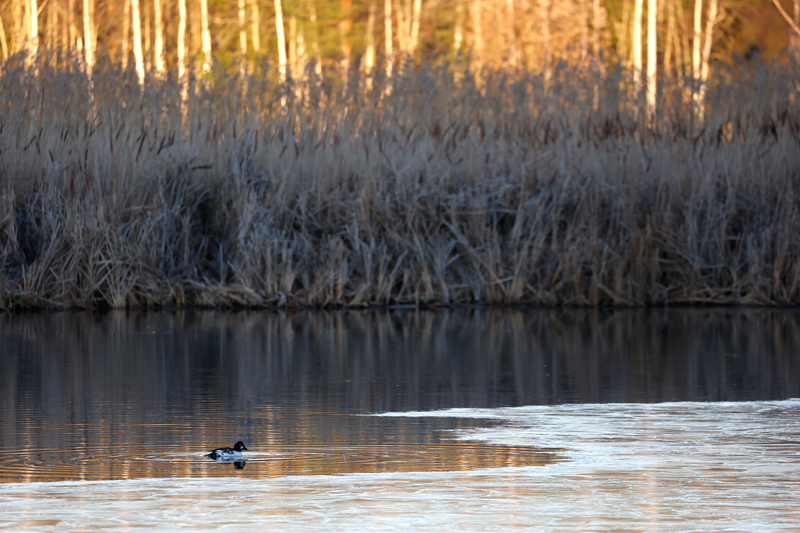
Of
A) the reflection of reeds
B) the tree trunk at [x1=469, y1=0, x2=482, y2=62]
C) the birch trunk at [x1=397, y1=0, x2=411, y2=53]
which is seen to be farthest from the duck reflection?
the birch trunk at [x1=397, y1=0, x2=411, y2=53]

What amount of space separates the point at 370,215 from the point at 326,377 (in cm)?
330

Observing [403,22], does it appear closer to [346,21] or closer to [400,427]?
[346,21]

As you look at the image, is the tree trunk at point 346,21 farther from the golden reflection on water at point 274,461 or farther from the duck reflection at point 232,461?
the duck reflection at point 232,461

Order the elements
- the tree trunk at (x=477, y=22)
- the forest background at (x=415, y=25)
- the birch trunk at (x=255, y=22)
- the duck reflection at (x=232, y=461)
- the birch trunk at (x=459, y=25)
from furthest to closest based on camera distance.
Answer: the birch trunk at (x=459, y=25) < the birch trunk at (x=255, y=22) < the tree trunk at (x=477, y=22) < the forest background at (x=415, y=25) < the duck reflection at (x=232, y=461)

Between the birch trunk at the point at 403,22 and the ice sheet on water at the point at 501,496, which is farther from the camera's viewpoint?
the birch trunk at the point at 403,22

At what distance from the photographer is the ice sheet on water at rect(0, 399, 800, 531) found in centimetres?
229

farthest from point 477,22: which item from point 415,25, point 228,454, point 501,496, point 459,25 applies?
point 501,496

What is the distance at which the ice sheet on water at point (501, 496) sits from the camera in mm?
2289

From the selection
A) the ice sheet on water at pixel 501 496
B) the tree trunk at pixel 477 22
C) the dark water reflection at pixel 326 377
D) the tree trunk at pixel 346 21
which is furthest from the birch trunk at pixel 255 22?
the ice sheet on water at pixel 501 496

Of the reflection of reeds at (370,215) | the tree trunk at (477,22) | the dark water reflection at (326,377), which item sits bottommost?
the dark water reflection at (326,377)

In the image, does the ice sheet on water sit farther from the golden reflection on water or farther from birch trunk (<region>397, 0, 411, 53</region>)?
birch trunk (<region>397, 0, 411, 53</region>)

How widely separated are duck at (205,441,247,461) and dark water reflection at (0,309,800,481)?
4 centimetres

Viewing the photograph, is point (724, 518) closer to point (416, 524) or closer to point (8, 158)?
point (416, 524)

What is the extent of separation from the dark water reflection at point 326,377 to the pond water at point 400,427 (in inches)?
0.6
